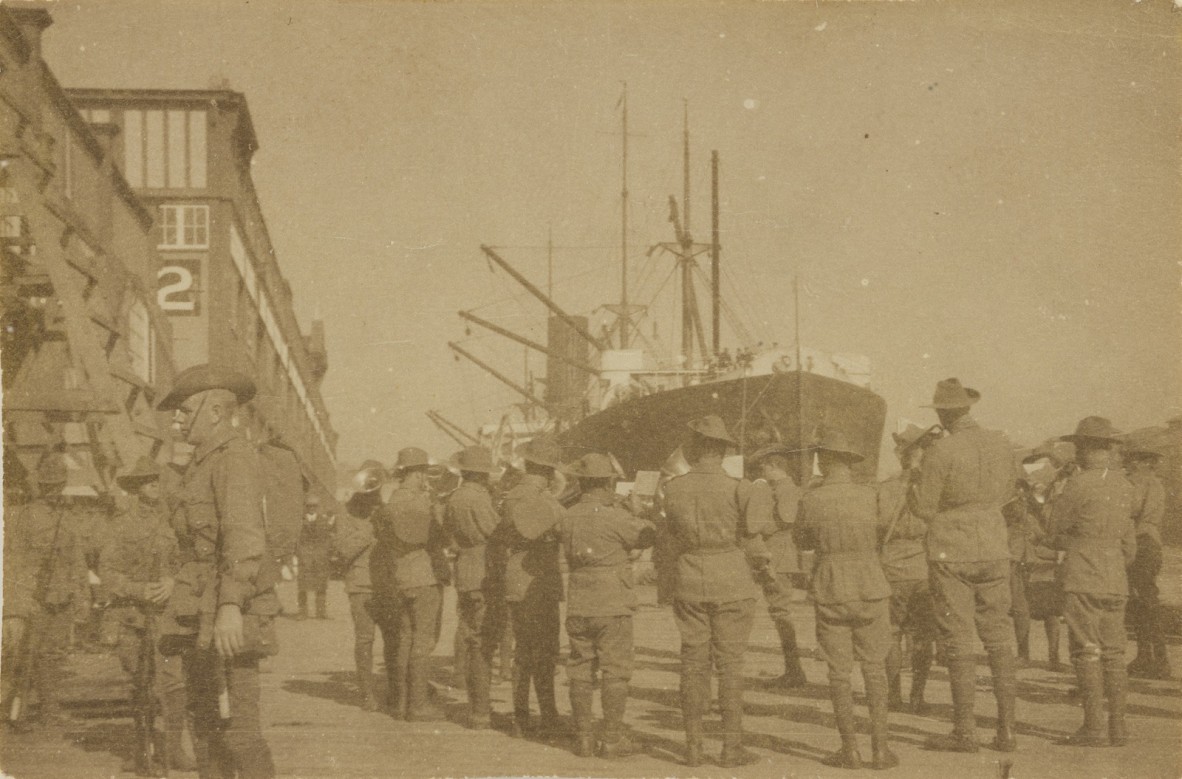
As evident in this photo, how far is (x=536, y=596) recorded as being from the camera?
30.3 ft

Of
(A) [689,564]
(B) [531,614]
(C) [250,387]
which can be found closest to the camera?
(C) [250,387]

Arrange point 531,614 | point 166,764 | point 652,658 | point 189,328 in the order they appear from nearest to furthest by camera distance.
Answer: point 166,764 → point 531,614 → point 652,658 → point 189,328

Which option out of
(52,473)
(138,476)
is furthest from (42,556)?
(138,476)

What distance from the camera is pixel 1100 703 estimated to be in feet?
27.5

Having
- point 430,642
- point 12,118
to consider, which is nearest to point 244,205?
point 12,118

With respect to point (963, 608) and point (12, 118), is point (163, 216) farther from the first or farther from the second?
point (963, 608)

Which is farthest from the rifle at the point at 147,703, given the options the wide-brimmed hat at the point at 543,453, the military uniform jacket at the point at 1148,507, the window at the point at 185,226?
the window at the point at 185,226

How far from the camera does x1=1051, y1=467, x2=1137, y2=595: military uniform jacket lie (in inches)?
333

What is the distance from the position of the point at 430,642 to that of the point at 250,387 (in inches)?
163

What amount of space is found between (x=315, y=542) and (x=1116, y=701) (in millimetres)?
15082

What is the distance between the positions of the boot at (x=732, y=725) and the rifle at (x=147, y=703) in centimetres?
339

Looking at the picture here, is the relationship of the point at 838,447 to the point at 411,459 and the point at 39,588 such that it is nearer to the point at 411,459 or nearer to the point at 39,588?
the point at 411,459

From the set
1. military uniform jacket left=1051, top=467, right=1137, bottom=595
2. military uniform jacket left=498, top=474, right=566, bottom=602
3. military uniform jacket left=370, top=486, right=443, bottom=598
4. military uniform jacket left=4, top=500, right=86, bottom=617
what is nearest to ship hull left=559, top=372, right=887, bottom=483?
military uniform jacket left=370, top=486, right=443, bottom=598

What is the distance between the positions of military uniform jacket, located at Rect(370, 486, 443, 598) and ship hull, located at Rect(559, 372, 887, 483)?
22.4 meters
